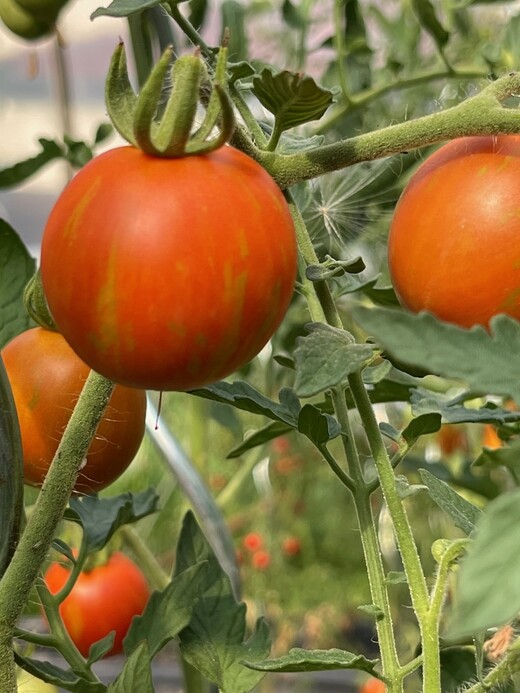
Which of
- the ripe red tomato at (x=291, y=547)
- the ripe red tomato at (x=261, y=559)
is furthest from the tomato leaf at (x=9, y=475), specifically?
the ripe red tomato at (x=291, y=547)

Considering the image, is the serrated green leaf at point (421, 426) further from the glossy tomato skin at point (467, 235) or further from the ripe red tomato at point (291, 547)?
the ripe red tomato at point (291, 547)

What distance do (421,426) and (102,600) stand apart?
46cm

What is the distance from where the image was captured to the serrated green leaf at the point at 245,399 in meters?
0.48

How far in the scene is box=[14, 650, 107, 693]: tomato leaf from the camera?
0.50m

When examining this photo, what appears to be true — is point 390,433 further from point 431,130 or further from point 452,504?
point 431,130

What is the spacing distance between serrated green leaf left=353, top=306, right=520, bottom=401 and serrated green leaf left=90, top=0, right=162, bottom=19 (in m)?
0.17

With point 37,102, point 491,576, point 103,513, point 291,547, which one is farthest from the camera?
point 37,102

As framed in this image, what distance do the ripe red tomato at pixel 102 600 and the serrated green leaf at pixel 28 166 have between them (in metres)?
0.33

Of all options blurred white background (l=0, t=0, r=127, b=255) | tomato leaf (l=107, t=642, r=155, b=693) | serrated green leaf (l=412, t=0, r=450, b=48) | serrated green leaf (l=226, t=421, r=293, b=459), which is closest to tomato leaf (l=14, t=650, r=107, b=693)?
tomato leaf (l=107, t=642, r=155, b=693)

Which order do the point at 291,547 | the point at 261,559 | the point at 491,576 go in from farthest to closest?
the point at 291,547 < the point at 261,559 < the point at 491,576

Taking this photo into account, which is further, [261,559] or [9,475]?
[261,559]

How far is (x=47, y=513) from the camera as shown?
0.43m

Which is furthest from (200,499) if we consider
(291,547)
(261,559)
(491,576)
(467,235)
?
(291,547)

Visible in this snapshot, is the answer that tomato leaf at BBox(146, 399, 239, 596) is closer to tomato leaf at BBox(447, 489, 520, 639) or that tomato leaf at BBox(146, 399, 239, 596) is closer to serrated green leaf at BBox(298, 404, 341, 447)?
serrated green leaf at BBox(298, 404, 341, 447)
